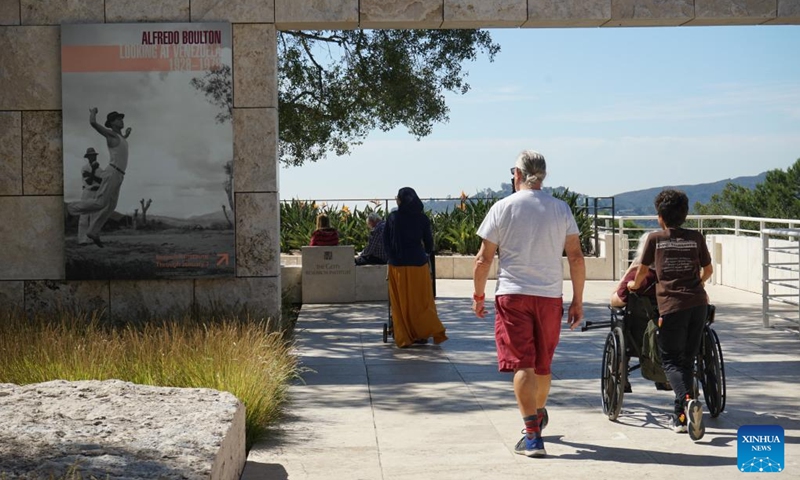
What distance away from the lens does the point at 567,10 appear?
1208cm

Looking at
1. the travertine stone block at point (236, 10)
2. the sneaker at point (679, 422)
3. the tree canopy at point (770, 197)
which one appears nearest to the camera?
the sneaker at point (679, 422)

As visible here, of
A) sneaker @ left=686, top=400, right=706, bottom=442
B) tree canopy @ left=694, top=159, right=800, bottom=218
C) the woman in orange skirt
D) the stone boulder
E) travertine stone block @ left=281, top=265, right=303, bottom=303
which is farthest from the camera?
tree canopy @ left=694, top=159, right=800, bottom=218

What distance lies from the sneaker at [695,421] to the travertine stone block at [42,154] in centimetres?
752

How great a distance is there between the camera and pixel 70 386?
716 cm

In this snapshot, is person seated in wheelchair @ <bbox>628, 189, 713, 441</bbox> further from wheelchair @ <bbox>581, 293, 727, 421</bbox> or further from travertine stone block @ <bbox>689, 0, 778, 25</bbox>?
travertine stone block @ <bbox>689, 0, 778, 25</bbox>

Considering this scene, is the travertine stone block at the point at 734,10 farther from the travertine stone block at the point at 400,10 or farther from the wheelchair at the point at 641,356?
the wheelchair at the point at 641,356

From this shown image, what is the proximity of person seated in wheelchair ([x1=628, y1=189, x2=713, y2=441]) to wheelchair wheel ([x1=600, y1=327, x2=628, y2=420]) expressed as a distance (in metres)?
0.30

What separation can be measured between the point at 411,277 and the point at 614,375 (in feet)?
17.2

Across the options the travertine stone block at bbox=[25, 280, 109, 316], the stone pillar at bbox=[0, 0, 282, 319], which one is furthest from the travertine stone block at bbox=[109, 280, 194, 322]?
the travertine stone block at bbox=[25, 280, 109, 316]

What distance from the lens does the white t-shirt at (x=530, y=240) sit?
7059 millimetres

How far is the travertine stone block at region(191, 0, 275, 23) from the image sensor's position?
39.4 feet

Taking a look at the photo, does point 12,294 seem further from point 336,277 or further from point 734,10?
point 734,10

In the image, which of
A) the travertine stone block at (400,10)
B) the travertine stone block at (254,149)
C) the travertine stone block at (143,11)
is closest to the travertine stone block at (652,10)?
the travertine stone block at (400,10)

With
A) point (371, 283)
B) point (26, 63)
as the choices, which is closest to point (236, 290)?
point (26, 63)
